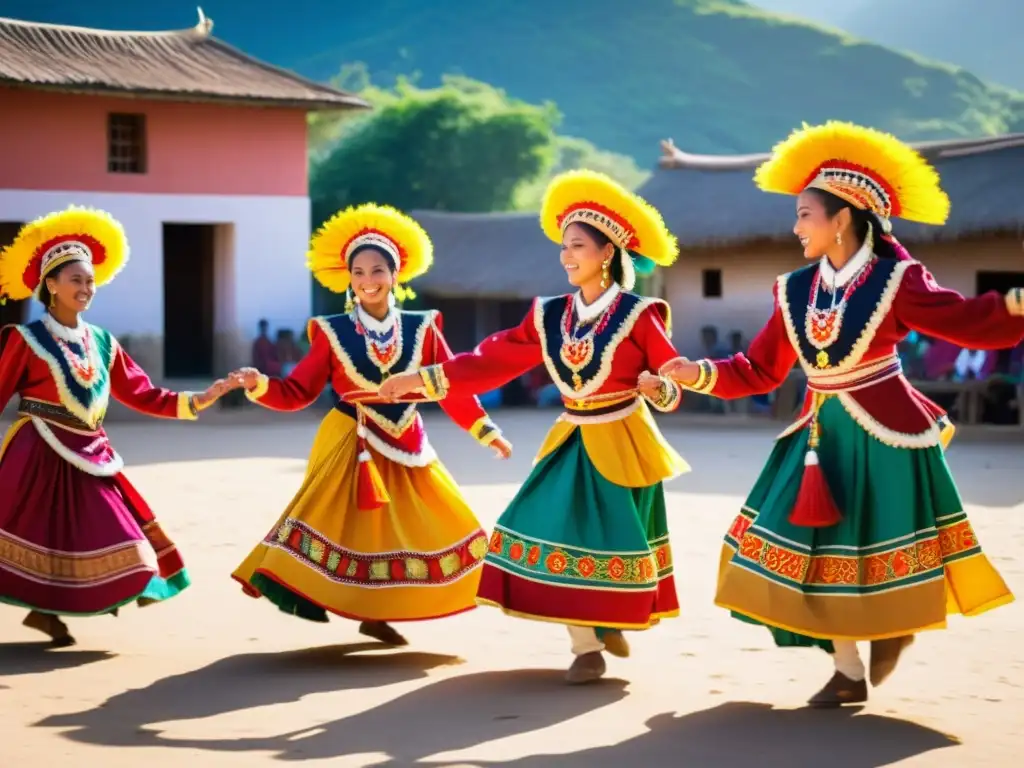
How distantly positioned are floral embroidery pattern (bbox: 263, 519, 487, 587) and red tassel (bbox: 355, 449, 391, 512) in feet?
0.67

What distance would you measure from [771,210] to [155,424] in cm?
837

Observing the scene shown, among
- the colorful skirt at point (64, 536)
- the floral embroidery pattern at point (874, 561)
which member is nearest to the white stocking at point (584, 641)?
the floral embroidery pattern at point (874, 561)

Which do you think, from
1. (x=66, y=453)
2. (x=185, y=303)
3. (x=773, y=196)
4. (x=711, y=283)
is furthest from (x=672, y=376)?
(x=185, y=303)

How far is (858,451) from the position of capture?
614 centimetres

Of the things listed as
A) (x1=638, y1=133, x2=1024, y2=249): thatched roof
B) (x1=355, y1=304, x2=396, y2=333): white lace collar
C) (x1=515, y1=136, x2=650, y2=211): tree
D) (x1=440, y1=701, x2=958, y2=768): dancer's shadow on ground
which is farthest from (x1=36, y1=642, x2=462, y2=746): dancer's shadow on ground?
(x1=515, y1=136, x2=650, y2=211): tree

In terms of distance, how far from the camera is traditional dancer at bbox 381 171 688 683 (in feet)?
21.6

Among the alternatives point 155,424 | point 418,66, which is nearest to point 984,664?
point 155,424

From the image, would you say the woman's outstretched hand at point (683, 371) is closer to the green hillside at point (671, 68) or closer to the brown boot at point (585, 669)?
the brown boot at point (585, 669)

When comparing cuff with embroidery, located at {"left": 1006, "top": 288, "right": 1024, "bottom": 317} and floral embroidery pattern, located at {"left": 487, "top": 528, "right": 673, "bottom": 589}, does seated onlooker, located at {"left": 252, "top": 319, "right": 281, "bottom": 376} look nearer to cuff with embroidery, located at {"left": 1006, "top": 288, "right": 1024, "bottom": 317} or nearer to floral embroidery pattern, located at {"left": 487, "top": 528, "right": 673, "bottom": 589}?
floral embroidery pattern, located at {"left": 487, "top": 528, "right": 673, "bottom": 589}

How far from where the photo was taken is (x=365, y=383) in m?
7.50

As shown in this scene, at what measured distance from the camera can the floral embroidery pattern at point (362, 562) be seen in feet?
23.7

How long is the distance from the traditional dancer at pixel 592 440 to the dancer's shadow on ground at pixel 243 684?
58 cm

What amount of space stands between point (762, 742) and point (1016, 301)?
165 cm

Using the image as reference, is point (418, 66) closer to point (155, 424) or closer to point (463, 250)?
point (463, 250)
